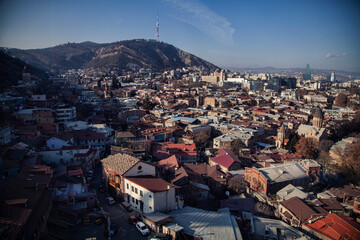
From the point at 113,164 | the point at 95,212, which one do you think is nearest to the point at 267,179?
the point at 113,164

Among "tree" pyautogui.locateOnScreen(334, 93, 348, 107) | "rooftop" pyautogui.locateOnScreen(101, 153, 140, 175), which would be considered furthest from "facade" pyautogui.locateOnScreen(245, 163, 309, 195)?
"tree" pyautogui.locateOnScreen(334, 93, 348, 107)

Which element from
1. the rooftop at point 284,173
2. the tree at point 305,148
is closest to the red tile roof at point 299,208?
the rooftop at point 284,173

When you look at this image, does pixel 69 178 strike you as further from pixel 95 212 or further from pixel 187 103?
pixel 187 103

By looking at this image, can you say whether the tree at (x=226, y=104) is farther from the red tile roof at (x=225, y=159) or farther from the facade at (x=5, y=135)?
the facade at (x=5, y=135)

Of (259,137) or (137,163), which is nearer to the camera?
(137,163)

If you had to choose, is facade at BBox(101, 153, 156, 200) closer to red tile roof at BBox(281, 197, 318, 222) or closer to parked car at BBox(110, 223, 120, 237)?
parked car at BBox(110, 223, 120, 237)

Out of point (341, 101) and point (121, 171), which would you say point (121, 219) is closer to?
point (121, 171)
